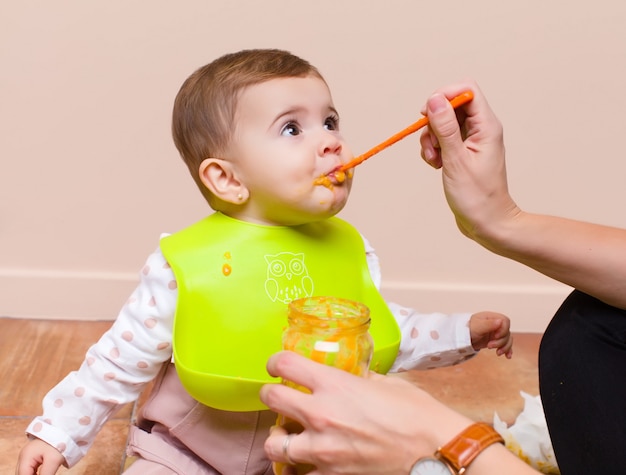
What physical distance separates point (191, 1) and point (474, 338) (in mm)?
1143

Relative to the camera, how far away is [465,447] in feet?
2.57

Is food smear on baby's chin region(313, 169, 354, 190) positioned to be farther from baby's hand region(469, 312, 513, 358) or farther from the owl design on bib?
baby's hand region(469, 312, 513, 358)

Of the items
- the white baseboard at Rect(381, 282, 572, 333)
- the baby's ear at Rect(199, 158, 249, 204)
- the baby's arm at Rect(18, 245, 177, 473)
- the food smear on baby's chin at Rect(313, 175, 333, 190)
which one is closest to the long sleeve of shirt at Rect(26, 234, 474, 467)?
the baby's arm at Rect(18, 245, 177, 473)

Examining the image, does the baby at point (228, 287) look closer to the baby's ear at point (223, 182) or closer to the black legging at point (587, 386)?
the baby's ear at point (223, 182)

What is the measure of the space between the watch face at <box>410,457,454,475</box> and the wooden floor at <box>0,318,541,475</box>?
79cm

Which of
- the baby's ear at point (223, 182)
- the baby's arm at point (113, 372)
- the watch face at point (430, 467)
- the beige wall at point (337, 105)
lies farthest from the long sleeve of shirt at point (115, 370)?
the beige wall at point (337, 105)

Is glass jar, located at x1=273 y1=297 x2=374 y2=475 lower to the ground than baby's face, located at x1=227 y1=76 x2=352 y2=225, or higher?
lower

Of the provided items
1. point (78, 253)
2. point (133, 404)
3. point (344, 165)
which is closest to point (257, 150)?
point (344, 165)

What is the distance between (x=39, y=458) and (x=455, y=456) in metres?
0.60

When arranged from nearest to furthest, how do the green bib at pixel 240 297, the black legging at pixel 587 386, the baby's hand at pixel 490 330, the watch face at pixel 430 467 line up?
the watch face at pixel 430 467 → the black legging at pixel 587 386 → the green bib at pixel 240 297 → the baby's hand at pixel 490 330

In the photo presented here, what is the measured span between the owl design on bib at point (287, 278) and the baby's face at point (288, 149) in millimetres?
73

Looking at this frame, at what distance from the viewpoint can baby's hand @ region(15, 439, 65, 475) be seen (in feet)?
3.42

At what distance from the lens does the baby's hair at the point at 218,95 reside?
1.10 meters

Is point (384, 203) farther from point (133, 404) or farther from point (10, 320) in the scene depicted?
point (10, 320)
